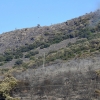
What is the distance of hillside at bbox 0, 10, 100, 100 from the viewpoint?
101 feet

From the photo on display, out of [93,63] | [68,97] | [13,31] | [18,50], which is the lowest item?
[68,97]

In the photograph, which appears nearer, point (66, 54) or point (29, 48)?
point (66, 54)

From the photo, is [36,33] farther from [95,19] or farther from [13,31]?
[95,19]

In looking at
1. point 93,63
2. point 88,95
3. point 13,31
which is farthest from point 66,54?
point 13,31

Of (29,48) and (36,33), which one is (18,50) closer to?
(29,48)

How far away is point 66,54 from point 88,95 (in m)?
30.3

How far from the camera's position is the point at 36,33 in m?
91.6

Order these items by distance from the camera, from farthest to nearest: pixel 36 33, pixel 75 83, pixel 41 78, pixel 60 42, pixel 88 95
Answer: pixel 36 33 < pixel 60 42 < pixel 41 78 < pixel 75 83 < pixel 88 95

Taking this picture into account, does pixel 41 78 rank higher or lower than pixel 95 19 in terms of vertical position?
lower

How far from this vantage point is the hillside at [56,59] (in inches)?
1216

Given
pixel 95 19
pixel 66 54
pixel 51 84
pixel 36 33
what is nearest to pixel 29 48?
pixel 36 33

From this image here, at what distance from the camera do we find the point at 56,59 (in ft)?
191

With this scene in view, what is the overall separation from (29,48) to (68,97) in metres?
52.7

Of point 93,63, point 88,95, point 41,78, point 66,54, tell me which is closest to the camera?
point 88,95
